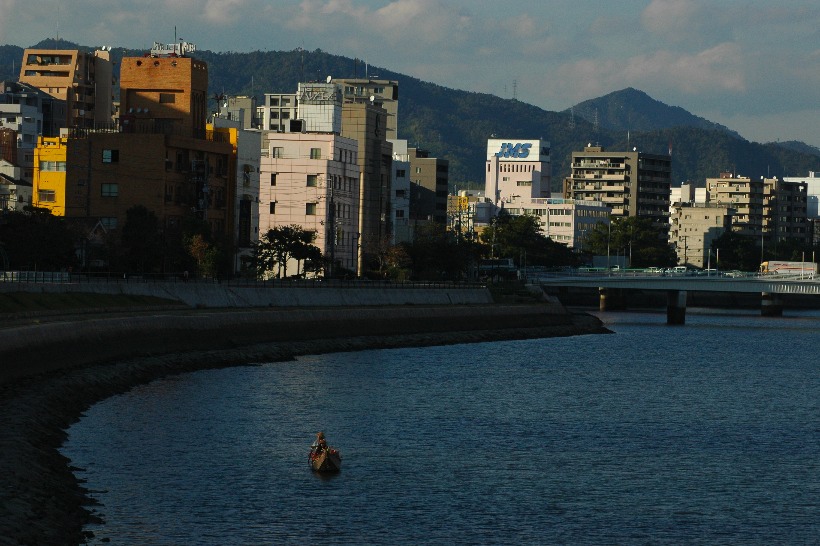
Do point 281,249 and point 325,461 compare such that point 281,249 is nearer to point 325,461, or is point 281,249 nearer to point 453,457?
point 453,457

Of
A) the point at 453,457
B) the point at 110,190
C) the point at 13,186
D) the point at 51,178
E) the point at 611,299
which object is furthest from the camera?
the point at 611,299

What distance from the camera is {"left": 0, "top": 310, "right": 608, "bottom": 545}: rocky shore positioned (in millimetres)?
34594

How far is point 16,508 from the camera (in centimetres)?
3444

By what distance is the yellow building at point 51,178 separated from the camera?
128 m

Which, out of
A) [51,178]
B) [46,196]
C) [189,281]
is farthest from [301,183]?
[189,281]

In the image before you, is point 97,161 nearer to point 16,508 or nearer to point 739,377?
point 739,377

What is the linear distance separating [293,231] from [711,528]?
310 ft

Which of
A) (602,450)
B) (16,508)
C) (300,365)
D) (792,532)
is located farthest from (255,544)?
(300,365)

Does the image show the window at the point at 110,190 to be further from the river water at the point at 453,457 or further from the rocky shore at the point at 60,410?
the river water at the point at 453,457

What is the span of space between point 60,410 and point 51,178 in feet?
264

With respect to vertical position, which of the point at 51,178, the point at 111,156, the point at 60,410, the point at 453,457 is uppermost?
the point at 111,156

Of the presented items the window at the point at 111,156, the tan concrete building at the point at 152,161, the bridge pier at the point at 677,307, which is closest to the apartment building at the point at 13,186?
the tan concrete building at the point at 152,161

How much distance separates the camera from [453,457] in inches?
1999

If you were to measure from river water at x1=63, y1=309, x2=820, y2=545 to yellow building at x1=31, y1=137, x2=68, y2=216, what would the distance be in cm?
4928
